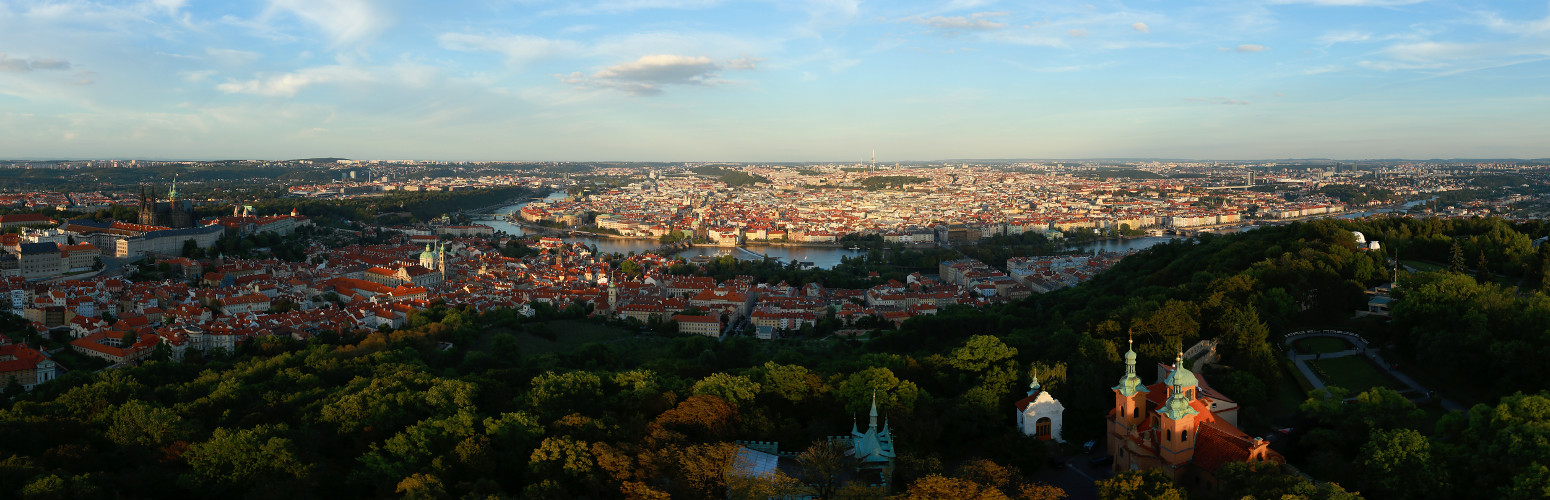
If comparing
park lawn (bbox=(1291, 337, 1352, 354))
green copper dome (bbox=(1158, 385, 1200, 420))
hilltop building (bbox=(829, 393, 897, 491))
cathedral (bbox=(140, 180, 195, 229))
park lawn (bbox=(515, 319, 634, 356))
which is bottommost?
park lawn (bbox=(515, 319, 634, 356))

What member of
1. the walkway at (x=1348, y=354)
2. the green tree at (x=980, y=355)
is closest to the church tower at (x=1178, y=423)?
the green tree at (x=980, y=355)

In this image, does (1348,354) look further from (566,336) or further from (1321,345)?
(566,336)

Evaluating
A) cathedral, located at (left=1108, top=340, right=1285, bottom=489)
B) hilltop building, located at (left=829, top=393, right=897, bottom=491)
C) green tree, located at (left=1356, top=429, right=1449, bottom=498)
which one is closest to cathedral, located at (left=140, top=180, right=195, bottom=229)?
hilltop building, located at (left=829, top=393, right=897, bottom=491)

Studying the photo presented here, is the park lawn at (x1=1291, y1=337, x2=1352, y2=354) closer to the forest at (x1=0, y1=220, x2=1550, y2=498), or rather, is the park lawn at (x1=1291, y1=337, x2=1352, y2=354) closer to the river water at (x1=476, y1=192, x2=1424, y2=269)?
the forest at (x1=0, y1=220, x2=1550, y2=498)

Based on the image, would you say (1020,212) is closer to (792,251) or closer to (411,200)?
(792,251)

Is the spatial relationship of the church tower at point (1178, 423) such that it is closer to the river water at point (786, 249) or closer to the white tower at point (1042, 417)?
the white tower at point (1042, 417)
